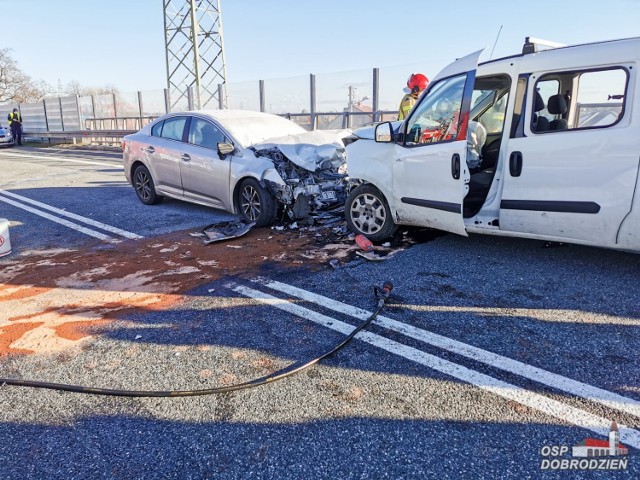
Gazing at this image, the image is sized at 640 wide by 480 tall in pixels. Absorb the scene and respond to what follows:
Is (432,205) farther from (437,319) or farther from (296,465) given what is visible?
(296,465)

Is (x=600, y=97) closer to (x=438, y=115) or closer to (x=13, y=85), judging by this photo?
(x=438, y=115)

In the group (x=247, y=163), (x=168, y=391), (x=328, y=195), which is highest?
(x=247, y=163)

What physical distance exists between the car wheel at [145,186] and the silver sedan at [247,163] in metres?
0.24

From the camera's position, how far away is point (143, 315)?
3.95 m

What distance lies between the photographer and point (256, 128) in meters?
7.54

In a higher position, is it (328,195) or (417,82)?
(417,82)

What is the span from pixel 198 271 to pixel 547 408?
355cm

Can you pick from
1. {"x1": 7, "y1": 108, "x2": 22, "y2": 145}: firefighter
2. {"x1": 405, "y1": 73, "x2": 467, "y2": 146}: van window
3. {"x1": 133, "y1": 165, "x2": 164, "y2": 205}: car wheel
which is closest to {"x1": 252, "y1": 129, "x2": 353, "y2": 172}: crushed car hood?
{"x1": 405, "y1": 73, "x2": 467, "y2": 146}: van window

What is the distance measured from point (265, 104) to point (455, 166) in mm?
15659

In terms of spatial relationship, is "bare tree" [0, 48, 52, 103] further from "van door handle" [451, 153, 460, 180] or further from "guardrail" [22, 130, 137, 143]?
"van door handle" [451, 153, 460, 180]

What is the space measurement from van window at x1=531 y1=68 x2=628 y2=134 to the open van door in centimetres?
69

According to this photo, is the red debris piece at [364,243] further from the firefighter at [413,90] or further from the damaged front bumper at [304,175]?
the firefighter at [413,90]

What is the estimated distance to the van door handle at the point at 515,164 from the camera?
4488 millimetres

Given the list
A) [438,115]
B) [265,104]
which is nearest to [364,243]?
[438,115]
